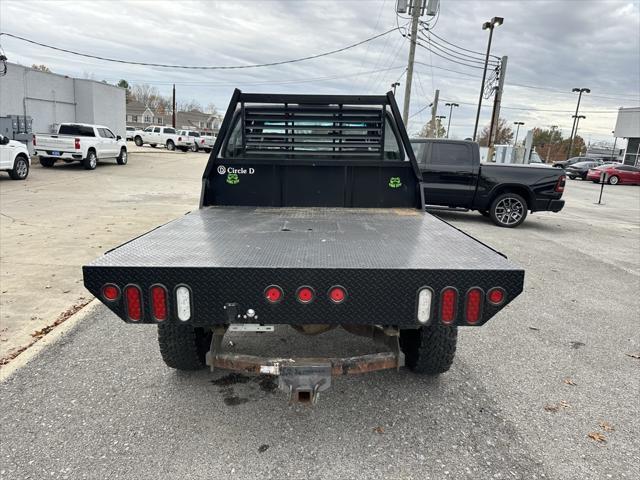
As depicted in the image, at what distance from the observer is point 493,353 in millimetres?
4059

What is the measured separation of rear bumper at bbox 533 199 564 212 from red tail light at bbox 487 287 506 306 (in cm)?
908

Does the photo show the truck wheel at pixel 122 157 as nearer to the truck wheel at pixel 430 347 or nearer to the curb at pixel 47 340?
the curb at pixel 47 340

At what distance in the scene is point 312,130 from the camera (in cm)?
450

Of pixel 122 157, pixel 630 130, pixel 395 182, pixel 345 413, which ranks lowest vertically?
pixel 345 413

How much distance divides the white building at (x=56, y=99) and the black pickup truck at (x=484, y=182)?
66.2 ft

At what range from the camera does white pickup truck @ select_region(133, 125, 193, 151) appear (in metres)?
39.8

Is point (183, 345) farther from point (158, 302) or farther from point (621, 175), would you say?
point (621, 175)

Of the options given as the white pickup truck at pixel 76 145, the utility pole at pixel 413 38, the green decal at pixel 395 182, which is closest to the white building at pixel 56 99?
the white pickup truck at pixel 76 145

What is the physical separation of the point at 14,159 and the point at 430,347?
15.5 m

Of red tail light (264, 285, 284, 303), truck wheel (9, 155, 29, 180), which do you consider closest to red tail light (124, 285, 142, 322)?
red tail light (264, 285, 284, 303)

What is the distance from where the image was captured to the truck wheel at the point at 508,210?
10461 millimetres

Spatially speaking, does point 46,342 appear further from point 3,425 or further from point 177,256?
point 177,256

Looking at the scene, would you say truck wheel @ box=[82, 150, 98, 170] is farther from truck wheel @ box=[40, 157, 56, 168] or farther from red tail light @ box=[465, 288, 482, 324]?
red tail light @ box=[465, 288, 482, 324]

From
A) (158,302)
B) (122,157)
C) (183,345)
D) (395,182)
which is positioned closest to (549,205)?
(395,182)
